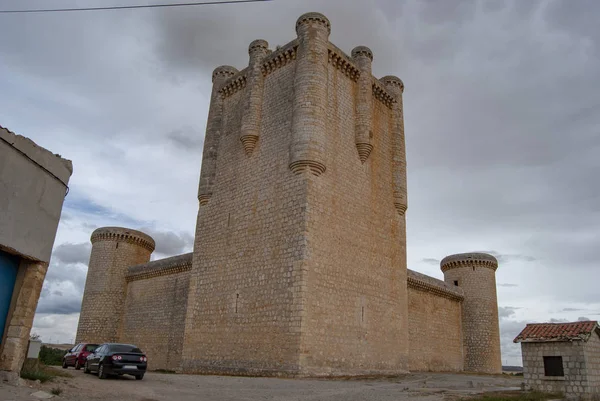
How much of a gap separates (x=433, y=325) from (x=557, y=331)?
12930 mm

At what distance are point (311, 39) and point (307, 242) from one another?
296 inches

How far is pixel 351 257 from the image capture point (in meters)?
A: 16.7

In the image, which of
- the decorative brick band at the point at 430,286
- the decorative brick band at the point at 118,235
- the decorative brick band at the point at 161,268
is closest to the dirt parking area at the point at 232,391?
the decorative brick band at the point at 161,268

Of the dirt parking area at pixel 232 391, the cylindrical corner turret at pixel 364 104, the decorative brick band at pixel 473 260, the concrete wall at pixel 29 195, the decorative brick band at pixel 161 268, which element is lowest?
the dirt parking area at pixel 232 391

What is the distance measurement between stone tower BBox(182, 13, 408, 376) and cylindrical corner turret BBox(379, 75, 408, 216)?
6 cm

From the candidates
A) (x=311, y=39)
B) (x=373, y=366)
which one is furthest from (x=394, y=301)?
(x=311, y=39)

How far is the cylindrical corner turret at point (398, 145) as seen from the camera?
19922mm

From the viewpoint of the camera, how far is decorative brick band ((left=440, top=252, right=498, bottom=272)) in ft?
98.2

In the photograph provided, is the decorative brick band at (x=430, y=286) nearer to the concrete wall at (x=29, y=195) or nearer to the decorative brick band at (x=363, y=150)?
the decorative brick band at (x=363, y=150)

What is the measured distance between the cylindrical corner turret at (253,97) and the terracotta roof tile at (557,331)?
435 inches

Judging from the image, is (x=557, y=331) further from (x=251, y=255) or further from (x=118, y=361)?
(x=118, y=361)

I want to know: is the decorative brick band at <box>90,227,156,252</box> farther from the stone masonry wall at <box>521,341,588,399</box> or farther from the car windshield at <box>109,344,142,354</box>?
the stone masonry wall at <box>521,341,588,399</box>

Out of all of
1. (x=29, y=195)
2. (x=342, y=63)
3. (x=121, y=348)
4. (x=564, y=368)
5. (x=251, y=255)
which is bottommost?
(x=121, y=348)

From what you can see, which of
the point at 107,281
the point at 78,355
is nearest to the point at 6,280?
the point at 78,355
